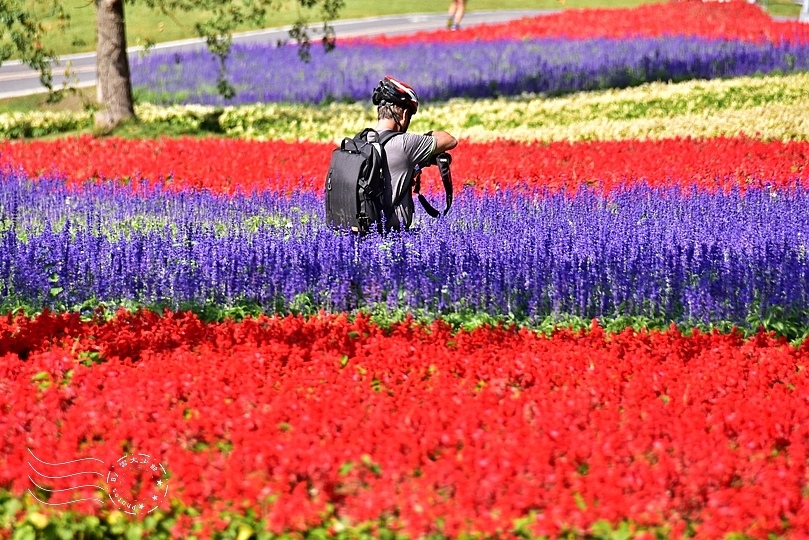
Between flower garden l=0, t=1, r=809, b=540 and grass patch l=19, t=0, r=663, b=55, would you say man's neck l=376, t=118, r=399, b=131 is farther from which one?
grass patch l=19, t=0, r=663, b=55

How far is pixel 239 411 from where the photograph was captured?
231 inches

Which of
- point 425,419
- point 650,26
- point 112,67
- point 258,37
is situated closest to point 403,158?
point 425,419

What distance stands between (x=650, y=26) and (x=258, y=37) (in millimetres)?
11626

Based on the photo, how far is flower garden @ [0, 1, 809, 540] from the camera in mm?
4914

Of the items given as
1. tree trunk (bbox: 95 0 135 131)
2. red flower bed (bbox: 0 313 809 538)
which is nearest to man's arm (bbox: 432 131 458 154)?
red flower bed (bbox: 0 313 809 538)

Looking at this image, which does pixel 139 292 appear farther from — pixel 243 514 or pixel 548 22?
pixel 548 22

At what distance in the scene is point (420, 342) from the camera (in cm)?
705

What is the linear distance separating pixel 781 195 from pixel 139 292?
19.0 ft

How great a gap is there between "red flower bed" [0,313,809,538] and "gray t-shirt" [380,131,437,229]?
859mm

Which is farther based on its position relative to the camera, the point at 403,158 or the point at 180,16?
the point at 180,16

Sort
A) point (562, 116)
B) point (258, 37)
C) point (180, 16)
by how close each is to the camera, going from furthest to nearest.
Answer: point (180, 16) < point (258, 37) < point (562, 116)

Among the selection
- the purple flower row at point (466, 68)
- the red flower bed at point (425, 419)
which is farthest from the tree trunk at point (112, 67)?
the red flower bed at point (425, 419)

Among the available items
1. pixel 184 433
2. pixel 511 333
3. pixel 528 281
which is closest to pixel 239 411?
pixel 184 433

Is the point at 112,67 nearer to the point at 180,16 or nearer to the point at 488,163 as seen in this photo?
the point at 488,163
